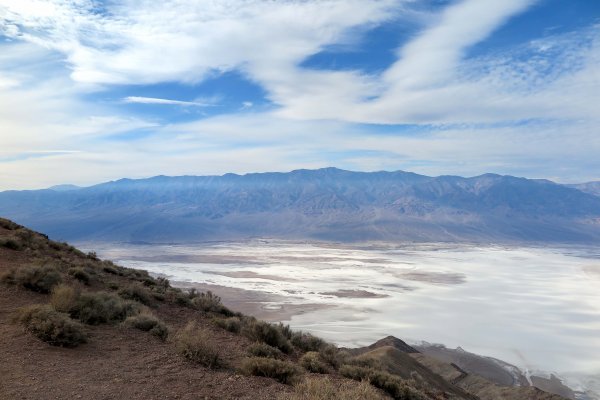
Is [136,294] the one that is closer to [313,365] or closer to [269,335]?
[269,335]

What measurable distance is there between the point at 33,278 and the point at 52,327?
375 centimetres

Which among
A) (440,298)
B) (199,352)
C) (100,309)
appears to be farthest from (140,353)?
(440,298)

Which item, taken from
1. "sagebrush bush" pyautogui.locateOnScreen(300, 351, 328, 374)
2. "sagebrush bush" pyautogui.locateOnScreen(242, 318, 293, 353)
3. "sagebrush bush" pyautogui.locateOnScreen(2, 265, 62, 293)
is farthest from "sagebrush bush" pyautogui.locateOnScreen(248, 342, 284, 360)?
"sagebrush bush" pyautogui.locateOnScreen(2, 265, 62, 293)

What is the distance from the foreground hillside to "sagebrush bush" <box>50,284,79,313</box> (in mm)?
21

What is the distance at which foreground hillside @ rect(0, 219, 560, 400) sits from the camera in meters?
6.34

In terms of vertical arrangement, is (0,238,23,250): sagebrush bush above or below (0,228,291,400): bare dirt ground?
above

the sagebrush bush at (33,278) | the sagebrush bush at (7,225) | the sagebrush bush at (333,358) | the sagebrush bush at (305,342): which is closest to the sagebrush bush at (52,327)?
the sagebrush bush at (33,278)

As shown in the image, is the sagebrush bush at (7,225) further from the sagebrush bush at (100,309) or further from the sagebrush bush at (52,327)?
the sagebrush bush at (52,327)

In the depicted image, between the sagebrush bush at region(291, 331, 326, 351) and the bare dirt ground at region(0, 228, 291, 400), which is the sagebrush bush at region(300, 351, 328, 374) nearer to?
the bare dirt ground at region(0, 228, 291, 400)

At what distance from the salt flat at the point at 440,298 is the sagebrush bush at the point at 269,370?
109 ft

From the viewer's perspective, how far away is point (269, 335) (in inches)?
423

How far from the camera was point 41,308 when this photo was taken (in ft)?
27.1

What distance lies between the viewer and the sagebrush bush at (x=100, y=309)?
9.25 meters

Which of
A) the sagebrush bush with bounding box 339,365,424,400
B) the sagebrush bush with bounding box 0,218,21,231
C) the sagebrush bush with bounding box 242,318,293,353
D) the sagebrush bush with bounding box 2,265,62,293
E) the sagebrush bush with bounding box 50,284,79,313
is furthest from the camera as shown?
the sagebrush bush with bounding box 0,218,21,231
